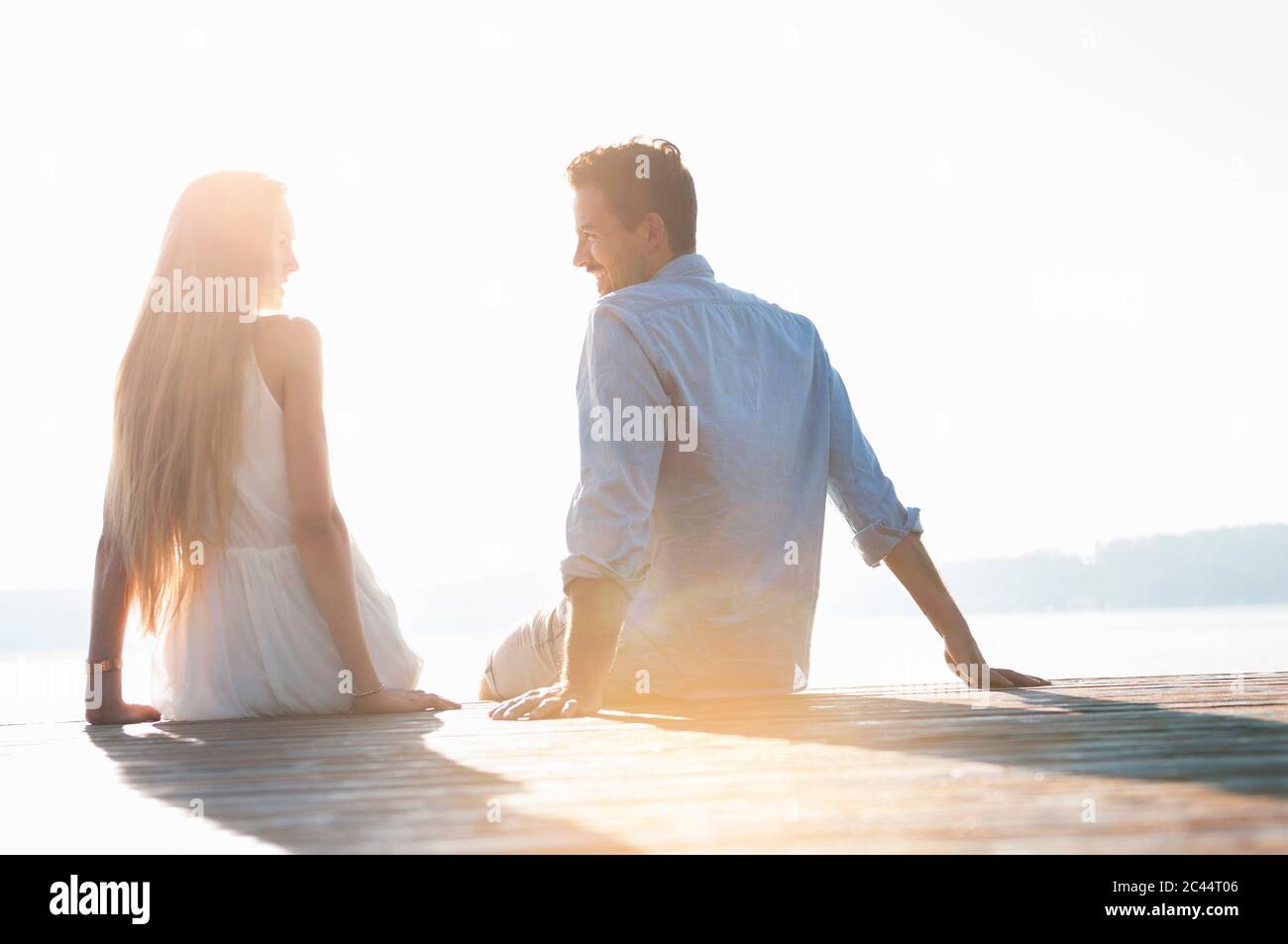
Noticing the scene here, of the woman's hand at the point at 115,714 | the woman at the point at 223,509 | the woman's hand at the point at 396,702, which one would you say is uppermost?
the woman at the point at 223,509

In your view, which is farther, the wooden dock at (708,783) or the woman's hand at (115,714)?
the woman's hand at (115,714)

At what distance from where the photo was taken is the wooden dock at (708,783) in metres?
1.29

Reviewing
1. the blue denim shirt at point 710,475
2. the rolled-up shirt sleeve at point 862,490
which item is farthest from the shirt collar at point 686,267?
the rolled-up shirt sleeve at point 862,490

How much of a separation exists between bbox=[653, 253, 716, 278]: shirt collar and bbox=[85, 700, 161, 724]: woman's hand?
65.8 inches

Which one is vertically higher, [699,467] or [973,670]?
[699,467]

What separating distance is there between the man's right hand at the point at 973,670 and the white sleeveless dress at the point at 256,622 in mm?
1509

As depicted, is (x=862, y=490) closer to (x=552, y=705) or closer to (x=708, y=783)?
(x=552, y=705)

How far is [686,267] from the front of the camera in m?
3.04

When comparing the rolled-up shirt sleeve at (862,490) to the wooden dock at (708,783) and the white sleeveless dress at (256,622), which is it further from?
the white sleeveless dress at (256,622)

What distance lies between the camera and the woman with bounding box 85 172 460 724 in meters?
3.13

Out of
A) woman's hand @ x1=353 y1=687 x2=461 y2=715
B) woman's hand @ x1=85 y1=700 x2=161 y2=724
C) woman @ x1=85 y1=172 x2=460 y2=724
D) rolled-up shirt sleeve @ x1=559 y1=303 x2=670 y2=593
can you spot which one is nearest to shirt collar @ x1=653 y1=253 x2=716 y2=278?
rolled-up shirt sleeve @ x1=559 y1=303 x2=670 y2=593

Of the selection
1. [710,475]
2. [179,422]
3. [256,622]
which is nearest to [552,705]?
[710,475]

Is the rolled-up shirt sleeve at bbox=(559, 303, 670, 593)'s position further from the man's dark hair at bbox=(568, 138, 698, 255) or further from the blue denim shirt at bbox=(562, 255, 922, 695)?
the man's dark hair at bbox=(568, 138, 698, 255)

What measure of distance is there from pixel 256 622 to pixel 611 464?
1.14 metres
